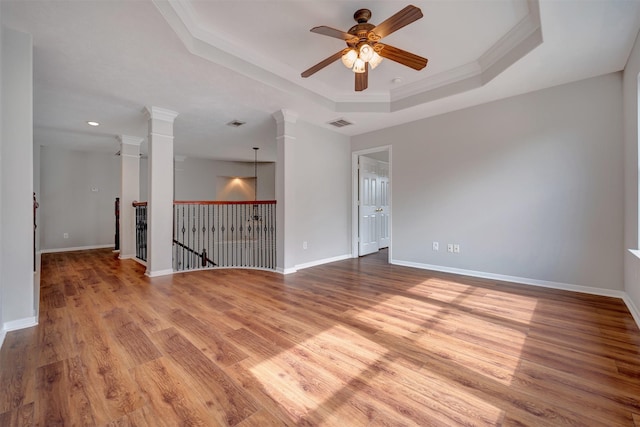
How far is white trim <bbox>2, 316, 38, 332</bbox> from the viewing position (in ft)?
6.98

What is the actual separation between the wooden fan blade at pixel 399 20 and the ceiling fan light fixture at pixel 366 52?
11 centimetres

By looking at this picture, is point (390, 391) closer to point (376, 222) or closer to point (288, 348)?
point (288, 348)

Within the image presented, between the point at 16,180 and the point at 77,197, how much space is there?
5571 millimetres

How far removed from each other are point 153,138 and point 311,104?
7.73 feet

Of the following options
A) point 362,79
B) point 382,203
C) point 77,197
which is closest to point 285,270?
point 362,79

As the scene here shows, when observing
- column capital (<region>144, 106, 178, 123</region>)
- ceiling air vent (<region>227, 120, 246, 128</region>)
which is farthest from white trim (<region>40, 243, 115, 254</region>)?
ceiling air vent (<region>227, 120, 246, 128</region>)

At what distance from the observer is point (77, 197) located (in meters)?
6.56

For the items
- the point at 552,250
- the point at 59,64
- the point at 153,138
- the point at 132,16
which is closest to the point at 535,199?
the point at 552,250

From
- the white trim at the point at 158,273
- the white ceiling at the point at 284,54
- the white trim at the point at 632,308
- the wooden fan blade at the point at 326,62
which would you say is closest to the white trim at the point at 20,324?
the white trim at the point at 158,273

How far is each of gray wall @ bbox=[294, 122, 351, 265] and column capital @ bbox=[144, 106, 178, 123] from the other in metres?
1.91

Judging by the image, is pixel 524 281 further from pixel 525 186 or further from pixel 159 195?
pixel 159 195

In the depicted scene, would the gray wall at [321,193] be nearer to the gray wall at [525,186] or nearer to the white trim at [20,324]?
the gray wall at [525,186]

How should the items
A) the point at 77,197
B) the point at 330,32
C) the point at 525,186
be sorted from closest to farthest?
the point at 330,32
the point at 525,186
the point at 77,197

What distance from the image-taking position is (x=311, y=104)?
3.83 meters
